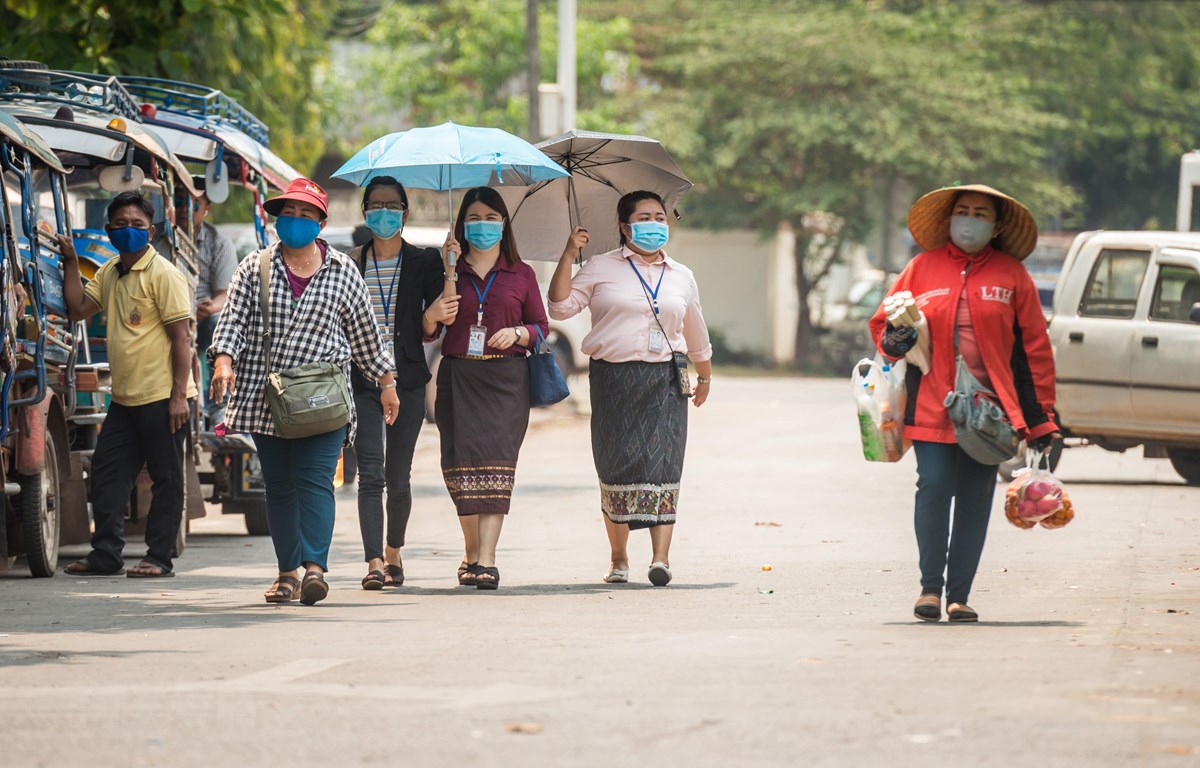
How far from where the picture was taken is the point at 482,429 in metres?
9.59

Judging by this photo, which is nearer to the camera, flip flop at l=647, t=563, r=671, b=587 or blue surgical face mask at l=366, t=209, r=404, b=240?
blue surgical face mask at l=366, t=209, r=404, b=240

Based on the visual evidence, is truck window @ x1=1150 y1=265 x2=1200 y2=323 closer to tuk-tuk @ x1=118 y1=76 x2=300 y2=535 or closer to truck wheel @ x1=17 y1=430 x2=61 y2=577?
tuk-tuk @ x1=118 y1=76 x2=300 y2=535

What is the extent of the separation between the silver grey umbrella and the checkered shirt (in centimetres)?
170

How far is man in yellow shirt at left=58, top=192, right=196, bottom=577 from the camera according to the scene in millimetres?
10422

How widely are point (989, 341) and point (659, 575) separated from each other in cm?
→ 231

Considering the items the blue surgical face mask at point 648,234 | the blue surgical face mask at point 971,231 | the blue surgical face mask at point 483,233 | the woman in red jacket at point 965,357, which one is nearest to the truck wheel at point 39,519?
the blue surgical face mask at point 483,233

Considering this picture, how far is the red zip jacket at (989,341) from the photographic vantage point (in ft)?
26.6

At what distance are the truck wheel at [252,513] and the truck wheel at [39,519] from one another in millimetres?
2780

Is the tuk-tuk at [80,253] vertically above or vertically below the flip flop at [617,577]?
above

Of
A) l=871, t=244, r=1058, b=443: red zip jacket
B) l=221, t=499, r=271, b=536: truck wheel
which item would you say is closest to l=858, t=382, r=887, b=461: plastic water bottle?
l=871, t=244, r=1058, b=443: red zip jacket

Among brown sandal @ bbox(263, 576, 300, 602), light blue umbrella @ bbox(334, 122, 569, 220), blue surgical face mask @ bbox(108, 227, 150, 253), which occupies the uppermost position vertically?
light blue umbrella @ bbox(334, 122, 569, 220)

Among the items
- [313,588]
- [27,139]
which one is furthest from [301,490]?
[27,139]

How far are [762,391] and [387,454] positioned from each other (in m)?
21.3

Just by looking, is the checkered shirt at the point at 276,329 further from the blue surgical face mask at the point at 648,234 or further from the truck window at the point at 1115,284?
the truck window at the point at 1115,284
